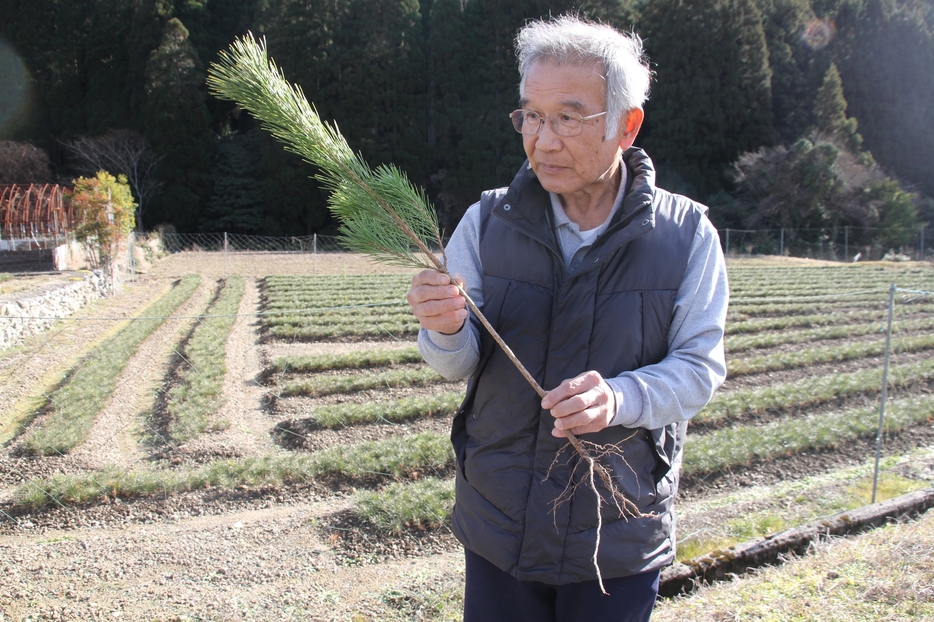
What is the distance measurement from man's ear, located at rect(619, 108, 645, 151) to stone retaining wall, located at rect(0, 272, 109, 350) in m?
8.49

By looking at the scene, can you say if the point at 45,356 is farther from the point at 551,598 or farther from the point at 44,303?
the point at 551,598

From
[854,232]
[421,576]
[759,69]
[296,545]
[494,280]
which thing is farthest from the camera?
[759,69]

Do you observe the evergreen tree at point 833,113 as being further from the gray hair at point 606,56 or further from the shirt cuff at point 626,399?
the shirt cuff at point 626,399

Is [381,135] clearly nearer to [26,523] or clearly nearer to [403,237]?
[26,523]

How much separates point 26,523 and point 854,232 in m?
32.2

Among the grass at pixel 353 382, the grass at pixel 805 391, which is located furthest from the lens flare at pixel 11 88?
the grass at pixel 805 391

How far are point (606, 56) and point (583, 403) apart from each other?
82cm

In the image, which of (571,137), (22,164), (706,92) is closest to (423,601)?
(571,137)

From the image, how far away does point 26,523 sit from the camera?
4805 mm

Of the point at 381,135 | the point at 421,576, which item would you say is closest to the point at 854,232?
the point at 381,135

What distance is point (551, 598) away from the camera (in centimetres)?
167

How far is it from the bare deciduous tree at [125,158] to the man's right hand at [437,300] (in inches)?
1255

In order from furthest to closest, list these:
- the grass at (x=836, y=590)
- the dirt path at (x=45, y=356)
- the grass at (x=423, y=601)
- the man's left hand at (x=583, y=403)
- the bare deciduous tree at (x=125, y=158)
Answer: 1. the bare deciduous tree at (x=125, y=158)
2. the dirt path at (x=45, y=356)
3. the grass at (x=423, y=601)
4. the grass at (x=836, y=590)
5. the man's left hand at (x=583, y=403)

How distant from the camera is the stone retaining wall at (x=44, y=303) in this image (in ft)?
31.4
